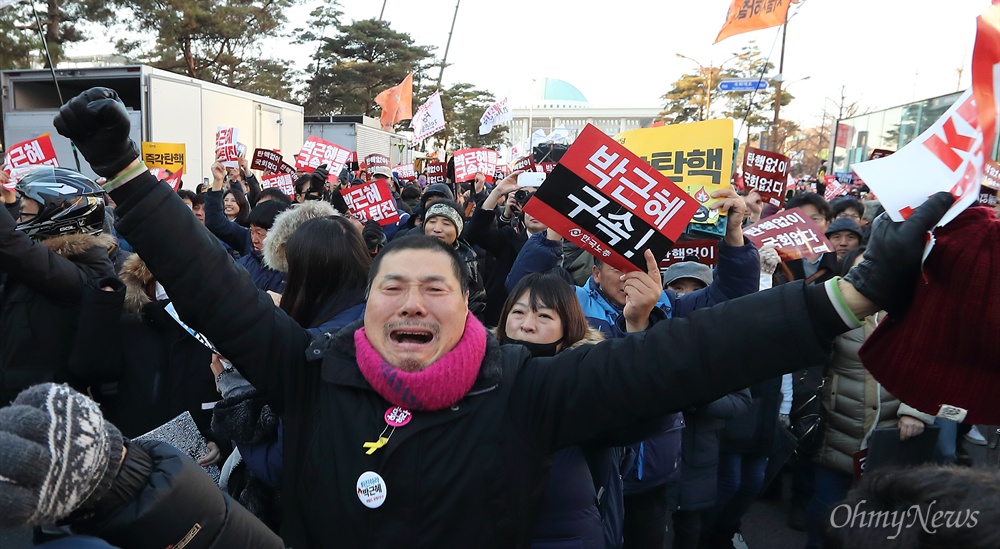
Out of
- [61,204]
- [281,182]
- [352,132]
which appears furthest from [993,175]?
[352,132]

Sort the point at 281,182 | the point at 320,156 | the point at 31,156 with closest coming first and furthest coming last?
the point at 31,156, the point at 281,182, the point at 320,156

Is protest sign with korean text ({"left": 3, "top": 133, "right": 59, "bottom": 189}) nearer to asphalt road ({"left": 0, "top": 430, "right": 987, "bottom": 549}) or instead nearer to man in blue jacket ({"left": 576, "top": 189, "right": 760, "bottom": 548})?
asphalt road ({"left": 0, "top": 430, "right": 987, "bottom": 549})

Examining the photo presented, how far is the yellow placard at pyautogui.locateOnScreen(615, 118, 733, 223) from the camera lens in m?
3.52

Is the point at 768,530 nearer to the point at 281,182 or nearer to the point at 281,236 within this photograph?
the point at 281,236

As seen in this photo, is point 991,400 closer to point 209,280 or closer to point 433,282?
point 433,282

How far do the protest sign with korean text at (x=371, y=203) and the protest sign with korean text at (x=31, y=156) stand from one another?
111 inches

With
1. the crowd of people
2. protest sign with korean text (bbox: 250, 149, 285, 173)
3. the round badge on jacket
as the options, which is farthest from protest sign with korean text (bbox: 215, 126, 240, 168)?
the round badge on jacket

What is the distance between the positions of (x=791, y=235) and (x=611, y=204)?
1.92 meters

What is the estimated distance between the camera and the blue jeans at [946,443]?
3469mm

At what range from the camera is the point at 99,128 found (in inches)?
58.6

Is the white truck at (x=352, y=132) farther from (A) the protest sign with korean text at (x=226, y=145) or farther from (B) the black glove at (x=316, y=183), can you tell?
(A) the protest sign with korean text at (x=226, y=145)

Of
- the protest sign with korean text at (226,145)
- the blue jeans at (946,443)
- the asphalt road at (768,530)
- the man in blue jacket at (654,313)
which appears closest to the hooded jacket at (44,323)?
the asphalt road at (768,530)

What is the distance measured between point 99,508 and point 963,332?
157cm

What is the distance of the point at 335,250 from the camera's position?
2.50 m
